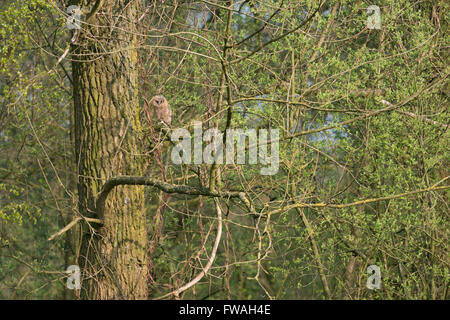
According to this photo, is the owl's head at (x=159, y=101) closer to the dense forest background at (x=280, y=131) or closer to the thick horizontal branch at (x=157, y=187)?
the dense forest background at (x=280, y=131)

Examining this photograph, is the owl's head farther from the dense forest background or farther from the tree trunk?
the tree trunk

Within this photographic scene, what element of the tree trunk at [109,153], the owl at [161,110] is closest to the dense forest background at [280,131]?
the tree trunk at [109,153]

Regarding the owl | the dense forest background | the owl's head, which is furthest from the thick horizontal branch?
the owl's head

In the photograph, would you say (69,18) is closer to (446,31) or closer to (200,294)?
(446,31)

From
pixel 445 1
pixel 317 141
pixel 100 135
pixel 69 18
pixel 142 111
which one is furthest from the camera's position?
pixel 445 1

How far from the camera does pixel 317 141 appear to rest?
Answer: 24.0 feet

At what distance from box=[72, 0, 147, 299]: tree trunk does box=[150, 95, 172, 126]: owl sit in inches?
20.9

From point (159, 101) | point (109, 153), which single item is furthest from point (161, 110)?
point (109, 153)

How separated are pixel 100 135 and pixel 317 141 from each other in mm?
2792

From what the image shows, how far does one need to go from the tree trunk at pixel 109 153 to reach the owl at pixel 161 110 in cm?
53

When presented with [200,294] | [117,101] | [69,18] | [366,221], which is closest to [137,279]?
[117,101]

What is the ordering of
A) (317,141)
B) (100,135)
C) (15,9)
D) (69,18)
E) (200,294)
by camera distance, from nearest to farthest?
(69,18)
(100,135)
(15,9)
(317,141)
(200,294)

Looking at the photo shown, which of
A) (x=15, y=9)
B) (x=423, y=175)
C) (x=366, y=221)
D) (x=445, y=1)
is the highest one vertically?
(x=445, y=1)
